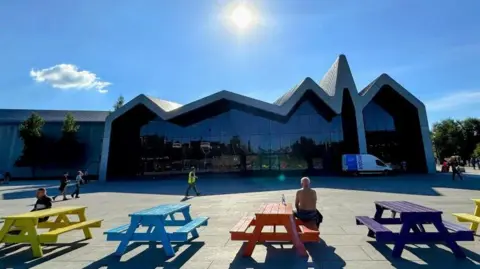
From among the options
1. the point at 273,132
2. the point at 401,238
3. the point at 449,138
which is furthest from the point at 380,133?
the point at 449,138

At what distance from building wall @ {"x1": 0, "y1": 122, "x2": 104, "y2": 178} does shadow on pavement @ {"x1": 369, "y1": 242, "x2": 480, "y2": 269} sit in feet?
134

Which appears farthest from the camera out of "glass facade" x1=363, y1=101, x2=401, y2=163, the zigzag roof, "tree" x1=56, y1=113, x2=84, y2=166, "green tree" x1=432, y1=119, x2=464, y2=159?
"green tree" x1=432, y1=119, x2=464, y2=159

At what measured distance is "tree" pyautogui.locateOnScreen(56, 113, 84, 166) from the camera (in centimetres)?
3766

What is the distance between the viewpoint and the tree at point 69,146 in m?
37.7

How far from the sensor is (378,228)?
4.84 metres

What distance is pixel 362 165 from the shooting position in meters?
25.2

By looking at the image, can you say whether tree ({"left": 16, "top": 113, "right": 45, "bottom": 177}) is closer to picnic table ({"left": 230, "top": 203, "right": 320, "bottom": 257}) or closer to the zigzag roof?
the zigzag roof

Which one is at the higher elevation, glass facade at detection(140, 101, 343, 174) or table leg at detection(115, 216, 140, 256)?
glass facade at detection(140, 101, 343, 174)

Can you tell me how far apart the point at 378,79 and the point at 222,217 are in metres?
23.2

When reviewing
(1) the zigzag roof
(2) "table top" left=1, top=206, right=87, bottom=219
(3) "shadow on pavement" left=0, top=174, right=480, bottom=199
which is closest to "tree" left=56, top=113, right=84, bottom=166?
(1) the zigzag roof

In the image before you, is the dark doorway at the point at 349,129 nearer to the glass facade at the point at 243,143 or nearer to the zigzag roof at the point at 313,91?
the glass facade at the point at 243,143

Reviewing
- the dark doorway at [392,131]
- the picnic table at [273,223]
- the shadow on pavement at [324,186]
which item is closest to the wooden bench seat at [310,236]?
the picnic table at [273,223]

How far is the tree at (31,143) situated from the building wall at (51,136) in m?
1.87

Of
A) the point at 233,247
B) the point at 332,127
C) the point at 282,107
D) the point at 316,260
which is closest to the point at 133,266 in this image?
the point at 233,247
